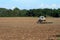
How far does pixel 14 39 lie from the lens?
A: 58.2 feet

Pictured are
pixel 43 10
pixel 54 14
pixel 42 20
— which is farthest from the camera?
pixel 43 10

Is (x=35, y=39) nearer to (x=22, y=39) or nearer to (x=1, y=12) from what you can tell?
(x=22, y=39)

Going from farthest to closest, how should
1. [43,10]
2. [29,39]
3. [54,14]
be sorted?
1. [43,10]
2. [54,14]
3. [29,39]

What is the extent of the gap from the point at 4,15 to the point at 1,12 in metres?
2.30

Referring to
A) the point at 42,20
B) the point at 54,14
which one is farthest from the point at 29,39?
the point at 54,14

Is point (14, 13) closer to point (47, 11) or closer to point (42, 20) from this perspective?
point (47, 11)

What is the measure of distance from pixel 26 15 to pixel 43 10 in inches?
326

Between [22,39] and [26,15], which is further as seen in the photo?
[26,15]

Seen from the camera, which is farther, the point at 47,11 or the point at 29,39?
the point at 47,11

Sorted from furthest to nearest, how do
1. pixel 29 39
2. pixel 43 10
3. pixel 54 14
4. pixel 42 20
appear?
pixel 43 10 → pixel 54 14 → pixel 42 20 → pixel 29 39

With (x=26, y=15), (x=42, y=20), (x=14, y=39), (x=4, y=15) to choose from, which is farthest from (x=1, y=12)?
(x=14, y=39)

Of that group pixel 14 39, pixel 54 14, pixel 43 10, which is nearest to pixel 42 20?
pixel 14 39

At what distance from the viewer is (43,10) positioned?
94.9m

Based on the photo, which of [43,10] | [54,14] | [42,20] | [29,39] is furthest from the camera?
[43,10]
